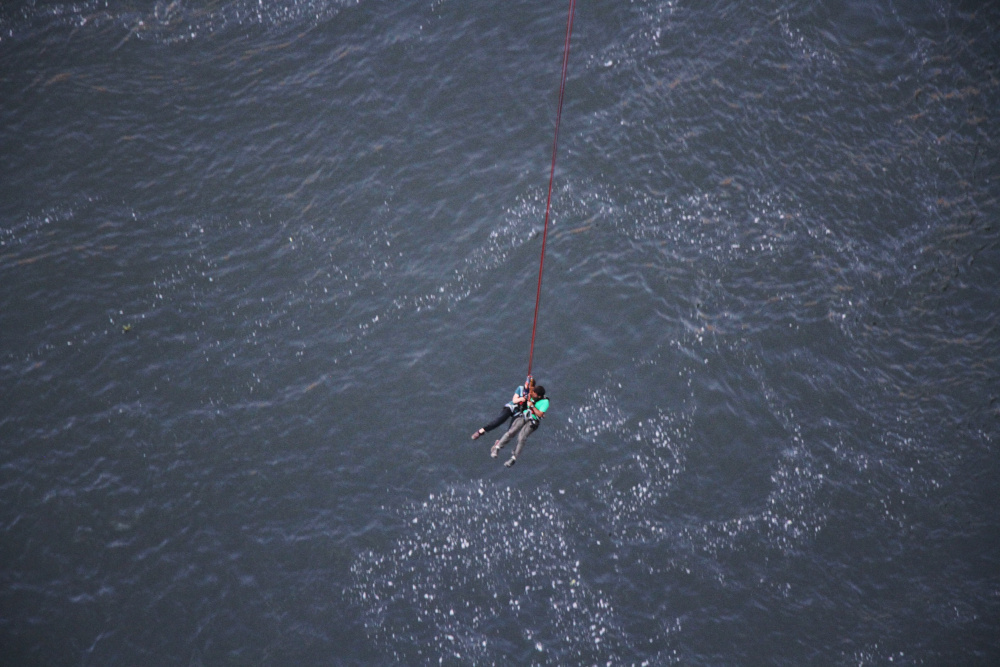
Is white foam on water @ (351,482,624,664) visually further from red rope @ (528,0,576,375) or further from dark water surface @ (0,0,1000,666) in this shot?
red rope @ (528,0,576,375)

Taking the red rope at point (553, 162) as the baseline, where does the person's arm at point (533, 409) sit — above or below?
below

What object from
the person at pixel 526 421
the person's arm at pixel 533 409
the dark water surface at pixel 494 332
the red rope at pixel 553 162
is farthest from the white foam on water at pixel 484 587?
the red rope at pixel 553 162

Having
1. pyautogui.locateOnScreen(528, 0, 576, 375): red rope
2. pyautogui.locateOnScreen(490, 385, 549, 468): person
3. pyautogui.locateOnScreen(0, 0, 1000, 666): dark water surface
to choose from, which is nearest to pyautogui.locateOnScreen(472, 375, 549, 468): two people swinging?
pyautogui.locateOnScreen(490, 385, 549, 468): person

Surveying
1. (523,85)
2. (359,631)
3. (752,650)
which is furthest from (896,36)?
(359,631)

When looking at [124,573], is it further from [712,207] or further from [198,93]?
[712,207]

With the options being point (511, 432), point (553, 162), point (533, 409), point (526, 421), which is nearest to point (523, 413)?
point (526, 421)

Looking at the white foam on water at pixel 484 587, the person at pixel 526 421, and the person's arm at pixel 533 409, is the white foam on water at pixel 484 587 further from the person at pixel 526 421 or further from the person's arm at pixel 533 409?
the person's arm at pixel 533 409
